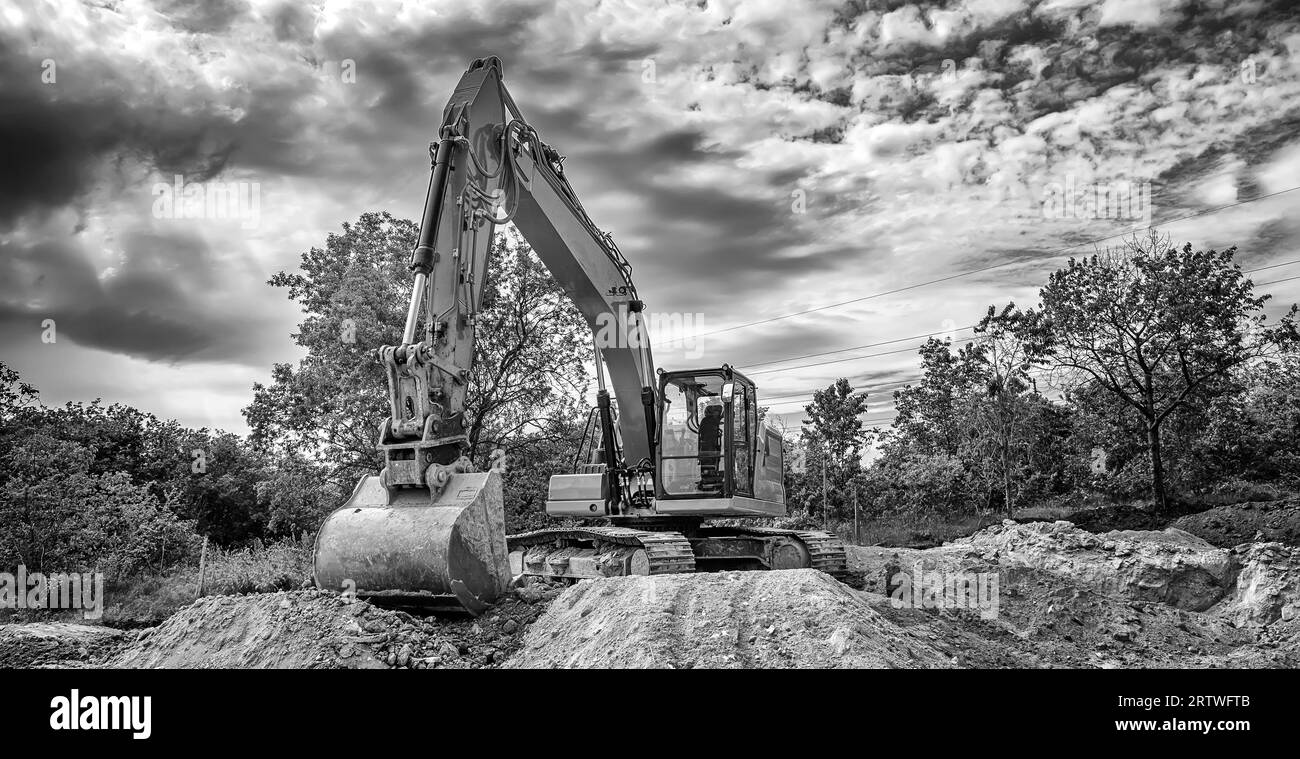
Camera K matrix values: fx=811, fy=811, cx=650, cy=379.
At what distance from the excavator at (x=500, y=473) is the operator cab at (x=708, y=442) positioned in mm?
19

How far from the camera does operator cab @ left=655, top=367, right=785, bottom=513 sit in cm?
949

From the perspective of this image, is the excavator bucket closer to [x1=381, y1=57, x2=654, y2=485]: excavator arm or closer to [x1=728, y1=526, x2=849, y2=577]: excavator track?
[x1=381, y1=57, x2=654, y2=485]: excavator arm

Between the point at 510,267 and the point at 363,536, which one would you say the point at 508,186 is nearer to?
the point at 363,536

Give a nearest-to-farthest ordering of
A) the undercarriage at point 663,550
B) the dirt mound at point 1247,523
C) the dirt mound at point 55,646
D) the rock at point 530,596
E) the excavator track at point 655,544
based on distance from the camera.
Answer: the dirt mound at point 55,646 < the rock at point 530,596 < the excavator track at point 655,544 < the undercarriage at point 663,550 < the dirt mound at point 1247,523

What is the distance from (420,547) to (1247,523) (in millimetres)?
20293

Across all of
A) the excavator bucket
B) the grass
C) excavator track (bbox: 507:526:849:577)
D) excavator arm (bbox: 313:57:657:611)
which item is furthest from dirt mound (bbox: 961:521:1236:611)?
the grass

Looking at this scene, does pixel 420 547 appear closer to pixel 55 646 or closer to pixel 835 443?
pixel 55 646

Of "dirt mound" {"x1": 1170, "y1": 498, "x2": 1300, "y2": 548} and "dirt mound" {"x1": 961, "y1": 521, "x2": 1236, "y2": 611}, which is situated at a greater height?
"dirt mound" {"x1": 961, "y1": 521, "x2": 1236, "y2": 611}

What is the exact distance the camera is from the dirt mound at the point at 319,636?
5.75 meters

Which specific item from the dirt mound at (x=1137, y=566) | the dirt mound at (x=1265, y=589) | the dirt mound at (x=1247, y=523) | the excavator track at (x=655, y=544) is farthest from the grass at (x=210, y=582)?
the dirt mound at (x=1247, y=523)

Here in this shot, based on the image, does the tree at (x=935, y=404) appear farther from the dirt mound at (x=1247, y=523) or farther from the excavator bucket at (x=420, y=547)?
the excavator bucket at (x=420, y=547)

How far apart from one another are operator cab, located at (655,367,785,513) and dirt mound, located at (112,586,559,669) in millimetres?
2968

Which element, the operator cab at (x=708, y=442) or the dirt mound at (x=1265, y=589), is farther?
the dirt mound at (x=1265, y=589)

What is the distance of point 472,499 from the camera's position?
6609 mm
